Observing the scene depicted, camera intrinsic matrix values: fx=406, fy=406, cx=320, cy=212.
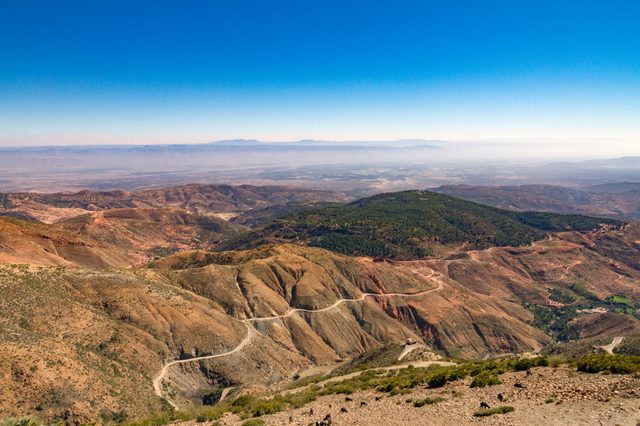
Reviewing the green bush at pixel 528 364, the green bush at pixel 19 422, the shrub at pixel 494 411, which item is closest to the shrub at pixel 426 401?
the shrub at pixel 494 411

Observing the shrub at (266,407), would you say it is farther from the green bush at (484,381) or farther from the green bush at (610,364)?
the green bush at (610,364)

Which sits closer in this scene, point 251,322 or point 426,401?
point 426,401

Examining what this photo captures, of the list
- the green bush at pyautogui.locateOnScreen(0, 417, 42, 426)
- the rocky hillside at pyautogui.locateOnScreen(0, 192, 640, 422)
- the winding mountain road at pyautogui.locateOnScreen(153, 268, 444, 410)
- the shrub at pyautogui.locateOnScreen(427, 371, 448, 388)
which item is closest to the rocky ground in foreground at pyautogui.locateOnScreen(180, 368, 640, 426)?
the shrub at pyautogui.locateOnScreen(427, 371, 448, 388)

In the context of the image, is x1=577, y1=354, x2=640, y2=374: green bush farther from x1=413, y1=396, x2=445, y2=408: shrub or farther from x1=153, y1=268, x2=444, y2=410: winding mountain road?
x1=153, y1=268, x2=444, y2=410: winding mountain road

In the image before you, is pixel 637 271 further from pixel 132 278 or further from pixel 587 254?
pixel 132 278

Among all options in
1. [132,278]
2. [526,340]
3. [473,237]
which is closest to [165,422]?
[132,278]

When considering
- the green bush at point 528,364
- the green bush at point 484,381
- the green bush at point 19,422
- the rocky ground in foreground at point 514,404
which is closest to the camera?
the rocky ground in foreground at point 514,404

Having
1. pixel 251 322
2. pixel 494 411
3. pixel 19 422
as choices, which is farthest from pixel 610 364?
pixel 251 322

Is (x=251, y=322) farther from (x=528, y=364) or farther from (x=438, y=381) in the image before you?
(x=528, y=364)
